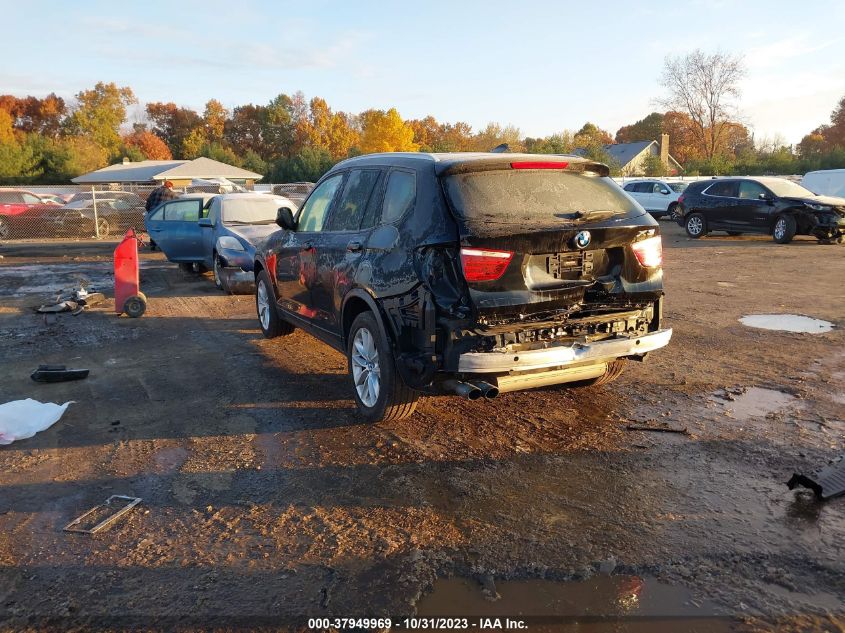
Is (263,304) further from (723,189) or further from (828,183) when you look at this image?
(828,183)

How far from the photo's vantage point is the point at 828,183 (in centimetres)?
2355

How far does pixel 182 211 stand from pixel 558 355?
37.8ft

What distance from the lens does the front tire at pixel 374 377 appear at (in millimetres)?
4663

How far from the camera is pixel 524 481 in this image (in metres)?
3.99

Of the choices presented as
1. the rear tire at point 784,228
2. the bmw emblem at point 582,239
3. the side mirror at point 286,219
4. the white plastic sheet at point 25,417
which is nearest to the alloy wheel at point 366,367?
the bmw emblem at point 582,239

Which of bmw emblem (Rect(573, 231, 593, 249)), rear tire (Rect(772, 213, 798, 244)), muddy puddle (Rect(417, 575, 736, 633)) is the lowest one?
muddy puddle (Rect(417, 575, 736, 633))

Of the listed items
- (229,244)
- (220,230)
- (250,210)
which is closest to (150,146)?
(250,210)

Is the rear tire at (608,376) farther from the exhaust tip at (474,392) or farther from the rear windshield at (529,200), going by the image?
the exhaust tip at (474,392)

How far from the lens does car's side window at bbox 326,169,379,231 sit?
5.34 m

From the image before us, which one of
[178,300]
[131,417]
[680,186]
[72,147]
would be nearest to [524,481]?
[131,417]

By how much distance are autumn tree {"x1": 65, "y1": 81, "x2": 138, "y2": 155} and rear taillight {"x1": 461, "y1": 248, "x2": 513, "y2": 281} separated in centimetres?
7966

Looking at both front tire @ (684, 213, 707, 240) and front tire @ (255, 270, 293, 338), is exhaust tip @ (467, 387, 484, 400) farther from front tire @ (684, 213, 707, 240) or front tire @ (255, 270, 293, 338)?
front tire @ (684, 213, 707, 240)

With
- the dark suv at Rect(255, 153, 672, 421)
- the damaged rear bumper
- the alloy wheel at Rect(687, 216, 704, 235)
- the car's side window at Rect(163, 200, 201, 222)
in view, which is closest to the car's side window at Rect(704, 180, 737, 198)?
the alloy wheel at Rect(687, 216, 704, 235)

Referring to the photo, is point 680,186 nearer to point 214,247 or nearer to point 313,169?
point 214,247
